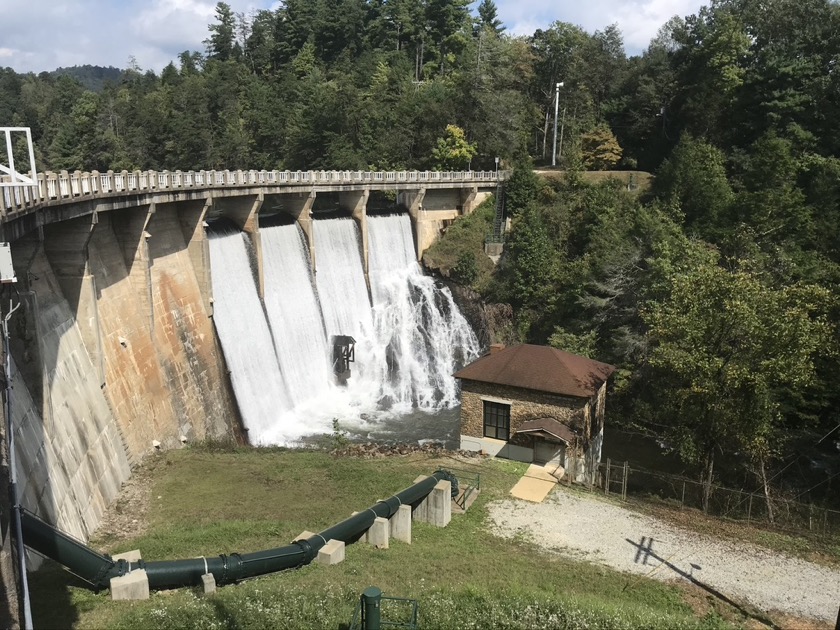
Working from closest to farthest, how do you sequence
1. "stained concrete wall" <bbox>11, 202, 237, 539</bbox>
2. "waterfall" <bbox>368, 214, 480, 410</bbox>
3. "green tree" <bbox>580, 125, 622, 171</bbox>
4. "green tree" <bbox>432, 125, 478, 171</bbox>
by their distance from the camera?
"stained concrete wall" <bbox>11, 202, 237, 539</bbox>, "waterfall" <bbox>368, 214, 480, 410</bbox>, "green tree" <bbox>580, 125, 622, 171</bbox>, "green tree" <bbox>432, 125, 478, 171</bbox>

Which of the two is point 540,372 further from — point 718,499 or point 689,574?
point 689,574

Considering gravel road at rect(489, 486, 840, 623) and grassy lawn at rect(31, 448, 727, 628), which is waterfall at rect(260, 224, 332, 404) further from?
gravel road at rect(489, 486, 840, 623)

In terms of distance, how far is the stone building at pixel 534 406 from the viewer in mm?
26078

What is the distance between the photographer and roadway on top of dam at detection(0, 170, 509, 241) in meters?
17.7

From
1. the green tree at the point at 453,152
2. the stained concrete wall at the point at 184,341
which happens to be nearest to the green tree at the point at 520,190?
the green tree at the point at 453,152

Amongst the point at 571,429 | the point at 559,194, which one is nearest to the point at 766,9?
the point at 559,194

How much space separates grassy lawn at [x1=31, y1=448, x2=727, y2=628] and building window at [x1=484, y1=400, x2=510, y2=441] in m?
2.63

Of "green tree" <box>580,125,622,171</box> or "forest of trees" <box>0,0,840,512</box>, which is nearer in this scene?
"forest of trees" <box>0,0,840,512</box>

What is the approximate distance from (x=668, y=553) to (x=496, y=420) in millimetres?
10162

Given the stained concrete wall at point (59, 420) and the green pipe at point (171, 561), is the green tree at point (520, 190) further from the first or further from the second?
the green pipe at point (171, 561)

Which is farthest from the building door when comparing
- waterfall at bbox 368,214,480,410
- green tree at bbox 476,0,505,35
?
green tree at bbox 476,0,505,35

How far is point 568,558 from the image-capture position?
17.9 meters

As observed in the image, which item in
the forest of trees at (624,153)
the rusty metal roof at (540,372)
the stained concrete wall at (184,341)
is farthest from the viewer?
the stained concrete wall at (184,341)

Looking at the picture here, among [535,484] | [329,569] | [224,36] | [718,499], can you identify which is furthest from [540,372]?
[224,36]
